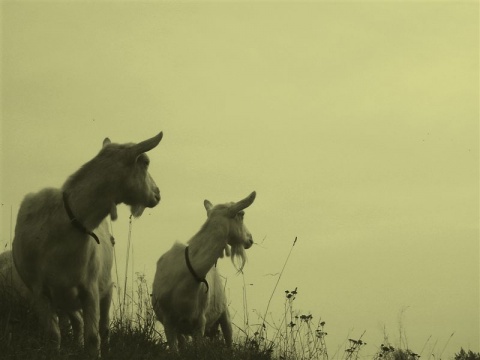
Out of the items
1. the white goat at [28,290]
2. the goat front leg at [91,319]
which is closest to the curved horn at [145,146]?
the white goat at [28,290]

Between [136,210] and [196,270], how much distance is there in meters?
2.25

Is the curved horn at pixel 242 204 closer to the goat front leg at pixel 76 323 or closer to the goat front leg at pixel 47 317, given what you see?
the goat front leg at pixel 76 323

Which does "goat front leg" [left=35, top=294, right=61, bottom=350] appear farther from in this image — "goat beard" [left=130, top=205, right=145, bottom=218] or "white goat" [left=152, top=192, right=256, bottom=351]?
"white goat" [left=152, top=192, right=256, bottom=351]

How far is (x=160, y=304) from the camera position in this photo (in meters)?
10.7

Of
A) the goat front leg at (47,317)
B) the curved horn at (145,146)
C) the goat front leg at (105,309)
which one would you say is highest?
the curved horn at (145,146)

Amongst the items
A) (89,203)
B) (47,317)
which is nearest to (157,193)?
(89,203)

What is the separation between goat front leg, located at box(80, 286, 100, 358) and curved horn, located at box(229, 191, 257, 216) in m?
3.11

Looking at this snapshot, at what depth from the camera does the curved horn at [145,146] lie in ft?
26.9

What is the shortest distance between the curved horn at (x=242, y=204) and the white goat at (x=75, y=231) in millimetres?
→ 2744

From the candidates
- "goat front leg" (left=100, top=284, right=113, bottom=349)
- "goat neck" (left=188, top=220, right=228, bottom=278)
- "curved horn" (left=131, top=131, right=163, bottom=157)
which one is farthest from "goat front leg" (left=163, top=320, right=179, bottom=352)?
"curved horn" (left=131, top=131, right=163, bottom=157)

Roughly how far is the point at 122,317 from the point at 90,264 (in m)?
0.70

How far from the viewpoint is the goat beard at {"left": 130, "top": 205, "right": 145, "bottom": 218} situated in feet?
28.1

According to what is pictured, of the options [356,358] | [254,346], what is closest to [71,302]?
[254,346]

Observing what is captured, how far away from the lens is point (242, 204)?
1110 cm
